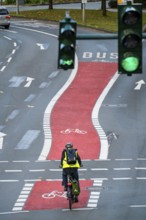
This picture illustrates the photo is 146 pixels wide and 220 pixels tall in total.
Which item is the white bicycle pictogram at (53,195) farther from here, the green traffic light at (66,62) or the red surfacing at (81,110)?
the green traffic light at (66,62)

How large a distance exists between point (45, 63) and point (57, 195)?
34.2 metres

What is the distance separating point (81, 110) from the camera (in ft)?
152

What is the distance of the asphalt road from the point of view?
27.4m

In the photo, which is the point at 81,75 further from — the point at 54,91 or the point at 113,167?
the point at 113,167

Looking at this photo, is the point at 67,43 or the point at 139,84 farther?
the point at 139,84

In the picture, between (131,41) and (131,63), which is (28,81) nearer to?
(131,63)

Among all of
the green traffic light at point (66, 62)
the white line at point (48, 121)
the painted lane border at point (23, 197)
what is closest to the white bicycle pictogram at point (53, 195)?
the painted lane border at point (23, 197)

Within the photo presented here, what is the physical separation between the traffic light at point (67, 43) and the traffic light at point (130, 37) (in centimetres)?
83

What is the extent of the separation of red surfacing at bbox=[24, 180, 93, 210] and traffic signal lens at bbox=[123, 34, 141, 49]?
1111cm

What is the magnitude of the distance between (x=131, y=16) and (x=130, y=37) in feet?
1.14

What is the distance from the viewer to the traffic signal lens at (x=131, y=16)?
659 inches

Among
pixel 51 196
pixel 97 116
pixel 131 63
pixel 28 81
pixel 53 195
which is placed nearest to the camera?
pixel 131 63

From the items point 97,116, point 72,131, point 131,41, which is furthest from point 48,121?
point 131,41

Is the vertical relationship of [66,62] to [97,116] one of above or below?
above
